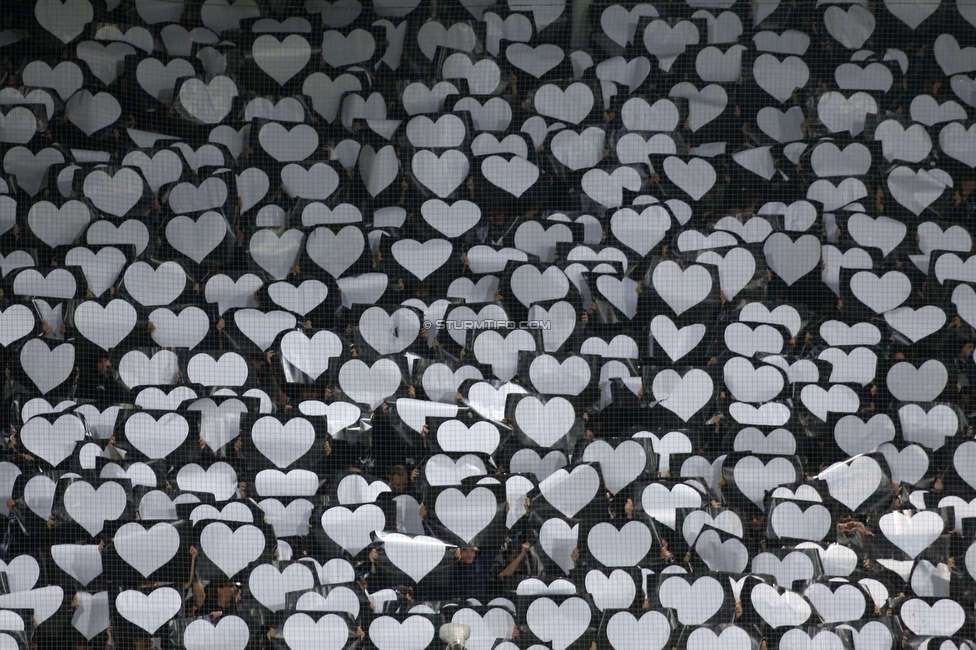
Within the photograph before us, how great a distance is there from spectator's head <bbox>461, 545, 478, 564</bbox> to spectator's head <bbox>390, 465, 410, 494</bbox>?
0.56ft

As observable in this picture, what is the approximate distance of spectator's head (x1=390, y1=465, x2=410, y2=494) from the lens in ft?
6.09

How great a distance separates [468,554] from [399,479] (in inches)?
8.0

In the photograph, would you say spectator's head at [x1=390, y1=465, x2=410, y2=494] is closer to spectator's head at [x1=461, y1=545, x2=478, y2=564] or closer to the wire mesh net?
the wire mesh net

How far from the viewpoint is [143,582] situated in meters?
1.81

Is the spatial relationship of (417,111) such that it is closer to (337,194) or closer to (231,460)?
(337,194)

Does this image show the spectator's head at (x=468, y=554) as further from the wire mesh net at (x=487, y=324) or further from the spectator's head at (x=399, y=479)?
the spectator's head at (x=399, y=479)

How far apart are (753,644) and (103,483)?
133 centimetres

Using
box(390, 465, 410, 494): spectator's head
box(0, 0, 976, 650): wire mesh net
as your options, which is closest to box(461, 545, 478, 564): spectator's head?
box(0, 0, 976, 650): wire mesh net

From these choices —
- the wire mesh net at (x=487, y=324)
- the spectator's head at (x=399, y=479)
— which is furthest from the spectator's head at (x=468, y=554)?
the spectator's head at (x=399, y=479)

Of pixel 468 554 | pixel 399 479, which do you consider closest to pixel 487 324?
pixel 399 479

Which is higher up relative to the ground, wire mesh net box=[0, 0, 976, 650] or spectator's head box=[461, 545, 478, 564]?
wire mesh net box=[0, 0, 976, 650]

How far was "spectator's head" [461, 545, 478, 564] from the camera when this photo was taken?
72.1 inches

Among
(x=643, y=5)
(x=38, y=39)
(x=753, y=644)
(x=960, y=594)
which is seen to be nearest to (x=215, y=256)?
(x=38, y=39)

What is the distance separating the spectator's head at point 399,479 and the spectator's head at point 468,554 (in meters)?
0.17
